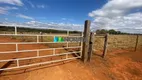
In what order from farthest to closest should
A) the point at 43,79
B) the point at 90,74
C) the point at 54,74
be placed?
the point at 90,74
the point at 54,74
the point at 43,79

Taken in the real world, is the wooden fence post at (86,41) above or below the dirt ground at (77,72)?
above

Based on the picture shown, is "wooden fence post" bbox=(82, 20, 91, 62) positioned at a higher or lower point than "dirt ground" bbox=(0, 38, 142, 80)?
higher

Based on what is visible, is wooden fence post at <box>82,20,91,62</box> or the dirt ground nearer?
the dirt ground

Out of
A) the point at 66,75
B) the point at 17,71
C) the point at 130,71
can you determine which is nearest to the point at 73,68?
the point at 66,75

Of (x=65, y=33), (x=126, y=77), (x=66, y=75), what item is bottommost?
(x=126, y=77)

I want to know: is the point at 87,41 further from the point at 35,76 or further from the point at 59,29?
the point at 35,76

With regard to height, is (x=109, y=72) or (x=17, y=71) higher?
(x=17, y=71)

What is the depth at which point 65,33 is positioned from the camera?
4648mm

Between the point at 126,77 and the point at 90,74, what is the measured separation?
1.63 metres

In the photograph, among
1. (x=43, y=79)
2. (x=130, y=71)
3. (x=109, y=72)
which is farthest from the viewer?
(x=130, y=71)

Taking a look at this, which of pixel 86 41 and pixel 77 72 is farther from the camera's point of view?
pixel 86 41

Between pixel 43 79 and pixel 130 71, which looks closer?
pixel 43 79

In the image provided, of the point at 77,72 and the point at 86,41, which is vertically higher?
the point at 86,41

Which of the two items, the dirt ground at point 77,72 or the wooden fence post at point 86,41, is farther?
the wooden fence post at point 86,41
